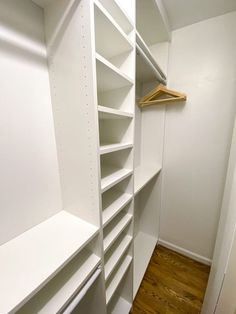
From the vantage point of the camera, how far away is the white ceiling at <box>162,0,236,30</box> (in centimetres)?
124

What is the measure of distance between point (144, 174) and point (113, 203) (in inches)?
27.5

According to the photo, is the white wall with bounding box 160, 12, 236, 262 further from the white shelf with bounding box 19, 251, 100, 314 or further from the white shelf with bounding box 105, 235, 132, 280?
the white shelf with bounding box 19, 251, 100, 314

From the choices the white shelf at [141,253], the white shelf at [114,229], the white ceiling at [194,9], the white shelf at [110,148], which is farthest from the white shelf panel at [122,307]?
the white ceiling at [194,9]

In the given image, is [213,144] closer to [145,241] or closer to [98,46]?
[98,46]

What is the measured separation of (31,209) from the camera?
75cm

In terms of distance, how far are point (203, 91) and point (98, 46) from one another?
3.76ft

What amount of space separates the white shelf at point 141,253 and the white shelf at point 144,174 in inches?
40.4

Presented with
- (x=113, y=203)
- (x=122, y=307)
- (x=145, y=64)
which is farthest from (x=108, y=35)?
(x=122, y=307)

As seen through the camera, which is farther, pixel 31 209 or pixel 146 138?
A: pixel 146 138

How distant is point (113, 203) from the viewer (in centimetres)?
97

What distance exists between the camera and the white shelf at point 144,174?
130cm

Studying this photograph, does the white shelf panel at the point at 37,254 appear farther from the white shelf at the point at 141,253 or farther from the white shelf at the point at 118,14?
the white shelf at the point at 141,253

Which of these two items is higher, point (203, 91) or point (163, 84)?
point (163, 84)

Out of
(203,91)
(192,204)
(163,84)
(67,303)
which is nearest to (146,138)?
(163,84)
